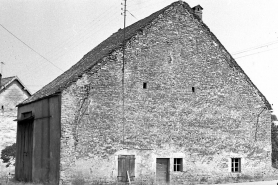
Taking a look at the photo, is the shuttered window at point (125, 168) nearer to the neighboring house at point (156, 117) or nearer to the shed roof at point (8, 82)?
the neighboring house at point (156, 117)

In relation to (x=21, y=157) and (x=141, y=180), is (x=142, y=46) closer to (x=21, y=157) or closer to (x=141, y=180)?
(x=141, y=180)

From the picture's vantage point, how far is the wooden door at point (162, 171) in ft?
80.1

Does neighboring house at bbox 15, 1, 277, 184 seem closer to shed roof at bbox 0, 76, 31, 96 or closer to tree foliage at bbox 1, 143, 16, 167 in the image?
tree foliage at bbox 1, 143, 16, 167

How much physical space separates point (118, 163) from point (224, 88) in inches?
317

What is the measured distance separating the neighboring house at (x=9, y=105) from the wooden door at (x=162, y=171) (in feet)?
79.0

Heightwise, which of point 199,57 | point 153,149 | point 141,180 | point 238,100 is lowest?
point 141,180

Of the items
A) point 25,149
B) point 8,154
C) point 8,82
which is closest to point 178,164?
point 25,149

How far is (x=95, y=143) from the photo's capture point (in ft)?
74.6

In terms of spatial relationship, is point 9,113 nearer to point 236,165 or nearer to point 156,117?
point 156,117

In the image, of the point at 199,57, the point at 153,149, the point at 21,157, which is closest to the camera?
the point at 153,149

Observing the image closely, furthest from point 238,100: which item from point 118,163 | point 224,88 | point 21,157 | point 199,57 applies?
point 21,157

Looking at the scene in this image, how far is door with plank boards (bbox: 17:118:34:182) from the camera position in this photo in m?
26.6

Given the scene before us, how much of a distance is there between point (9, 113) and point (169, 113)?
82.5 ft

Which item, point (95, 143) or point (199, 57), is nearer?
point (95, 143)
